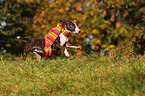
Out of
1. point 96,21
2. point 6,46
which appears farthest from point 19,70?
point 6,46

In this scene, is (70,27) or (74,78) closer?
(74,78)

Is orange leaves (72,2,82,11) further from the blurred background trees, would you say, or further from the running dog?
the running dog

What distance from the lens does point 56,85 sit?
16.8 ft

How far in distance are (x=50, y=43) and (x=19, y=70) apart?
118 cm

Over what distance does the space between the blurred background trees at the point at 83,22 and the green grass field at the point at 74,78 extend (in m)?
6.41

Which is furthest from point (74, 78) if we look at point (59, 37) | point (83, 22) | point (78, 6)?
point (78, 6)

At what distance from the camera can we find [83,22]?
1350cm

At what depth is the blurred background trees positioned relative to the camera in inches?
504

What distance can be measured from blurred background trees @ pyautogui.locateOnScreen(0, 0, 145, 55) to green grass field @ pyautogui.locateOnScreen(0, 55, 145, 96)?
6.41 m

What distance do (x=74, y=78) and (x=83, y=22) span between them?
8586mm

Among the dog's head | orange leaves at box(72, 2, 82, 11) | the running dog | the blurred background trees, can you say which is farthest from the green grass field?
orange leaves at box(72, 2, 82, 11)

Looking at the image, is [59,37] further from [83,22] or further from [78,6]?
[78,6]

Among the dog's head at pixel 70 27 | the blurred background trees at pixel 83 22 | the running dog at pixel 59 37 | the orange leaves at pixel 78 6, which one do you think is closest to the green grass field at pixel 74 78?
the running dog at pixel 59 37

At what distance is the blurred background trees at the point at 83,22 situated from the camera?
12.8m
